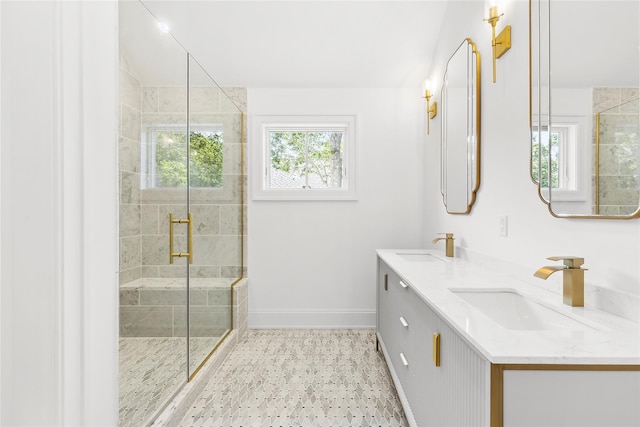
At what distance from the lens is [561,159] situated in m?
1.32

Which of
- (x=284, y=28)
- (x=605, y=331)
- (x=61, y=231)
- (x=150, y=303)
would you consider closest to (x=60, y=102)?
(x=61, y=231)

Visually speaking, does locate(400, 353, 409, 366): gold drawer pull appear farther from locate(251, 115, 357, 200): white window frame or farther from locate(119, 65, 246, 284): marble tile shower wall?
locate(251, 115, 357, 200): white window frame

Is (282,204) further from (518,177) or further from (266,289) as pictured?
(518,177)

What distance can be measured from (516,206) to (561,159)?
1.27ft

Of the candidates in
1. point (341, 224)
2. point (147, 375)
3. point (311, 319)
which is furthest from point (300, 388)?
point (341, 224)

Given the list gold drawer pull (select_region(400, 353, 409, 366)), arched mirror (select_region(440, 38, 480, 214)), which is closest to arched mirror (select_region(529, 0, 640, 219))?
arched mirror (select_region(440, 38, 480, 214))

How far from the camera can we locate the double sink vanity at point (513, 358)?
78cm

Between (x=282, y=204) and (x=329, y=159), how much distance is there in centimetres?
62

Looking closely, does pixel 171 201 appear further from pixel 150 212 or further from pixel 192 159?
pixel 192 159

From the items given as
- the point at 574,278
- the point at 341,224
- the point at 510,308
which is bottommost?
the point at 510,308

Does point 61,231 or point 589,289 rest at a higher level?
point 61,231

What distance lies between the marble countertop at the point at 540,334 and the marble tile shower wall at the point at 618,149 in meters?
0.36

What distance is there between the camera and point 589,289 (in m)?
1.20

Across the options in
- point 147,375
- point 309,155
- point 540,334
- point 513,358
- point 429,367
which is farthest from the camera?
point 309,155
